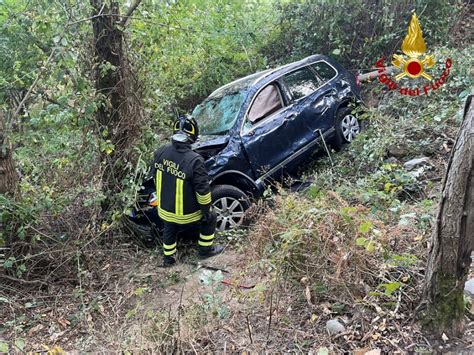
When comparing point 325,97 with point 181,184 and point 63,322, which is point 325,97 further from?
point 63,322

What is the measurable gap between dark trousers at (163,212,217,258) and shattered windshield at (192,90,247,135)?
4.65 ft

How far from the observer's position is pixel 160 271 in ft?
16.0

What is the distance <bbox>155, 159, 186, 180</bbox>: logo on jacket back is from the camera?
15.5ft

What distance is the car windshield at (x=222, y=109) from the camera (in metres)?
5.84

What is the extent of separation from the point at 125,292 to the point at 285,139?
10.3 feet

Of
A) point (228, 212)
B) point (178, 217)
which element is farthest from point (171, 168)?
point (228, 212)

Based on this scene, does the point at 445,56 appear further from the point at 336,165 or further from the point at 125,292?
the point at 125,292

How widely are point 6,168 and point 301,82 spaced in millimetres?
4459

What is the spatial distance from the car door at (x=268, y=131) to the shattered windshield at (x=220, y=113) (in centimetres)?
22

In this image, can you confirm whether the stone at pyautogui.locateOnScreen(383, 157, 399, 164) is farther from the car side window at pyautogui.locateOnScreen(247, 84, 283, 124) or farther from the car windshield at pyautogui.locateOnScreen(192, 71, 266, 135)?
the car windshield at pyautogui.locateOnScreen(192, 71, 266, 135)

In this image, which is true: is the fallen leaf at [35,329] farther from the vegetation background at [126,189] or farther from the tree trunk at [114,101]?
the tree trunk at [114,101]

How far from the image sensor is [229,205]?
17.5 feet

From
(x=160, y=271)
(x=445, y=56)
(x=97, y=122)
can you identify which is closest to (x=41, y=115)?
(x=97, y=122)

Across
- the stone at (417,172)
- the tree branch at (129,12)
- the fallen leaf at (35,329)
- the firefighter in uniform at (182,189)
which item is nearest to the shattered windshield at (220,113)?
the firefighter in uniform at (182,189)
